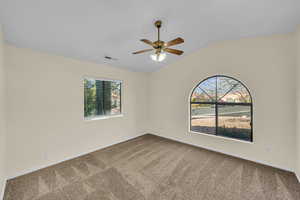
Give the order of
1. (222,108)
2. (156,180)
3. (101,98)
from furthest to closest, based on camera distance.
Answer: (101,98) → (222,108) → (156,180)

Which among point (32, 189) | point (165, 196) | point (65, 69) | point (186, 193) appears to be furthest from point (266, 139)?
point (65, 69)

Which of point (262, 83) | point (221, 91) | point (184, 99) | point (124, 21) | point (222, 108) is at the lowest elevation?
point (222, 108)

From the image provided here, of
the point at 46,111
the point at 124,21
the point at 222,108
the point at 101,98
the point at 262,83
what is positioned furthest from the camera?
the point at 101,98

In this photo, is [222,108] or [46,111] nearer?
[46,111]

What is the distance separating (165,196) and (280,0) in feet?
11.4

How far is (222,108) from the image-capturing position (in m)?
3.42

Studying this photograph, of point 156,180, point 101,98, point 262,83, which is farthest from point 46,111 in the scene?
point 262,83

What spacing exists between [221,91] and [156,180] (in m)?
2.85

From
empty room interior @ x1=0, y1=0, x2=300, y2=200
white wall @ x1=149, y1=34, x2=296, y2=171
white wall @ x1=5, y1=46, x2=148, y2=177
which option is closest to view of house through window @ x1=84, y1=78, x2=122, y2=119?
empty room interior @ x1=0, y1=0, x2=300, y2=200

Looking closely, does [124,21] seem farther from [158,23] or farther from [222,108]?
[222,108]

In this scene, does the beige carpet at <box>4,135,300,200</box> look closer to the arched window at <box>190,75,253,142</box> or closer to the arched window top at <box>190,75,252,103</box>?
the arched window at <box>190,75,253,142</box>

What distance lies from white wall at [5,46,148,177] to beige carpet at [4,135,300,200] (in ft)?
1.10

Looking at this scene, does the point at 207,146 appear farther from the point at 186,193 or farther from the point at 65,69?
the point at 65,69

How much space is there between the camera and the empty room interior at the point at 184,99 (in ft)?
6.34
